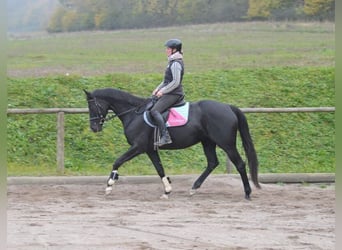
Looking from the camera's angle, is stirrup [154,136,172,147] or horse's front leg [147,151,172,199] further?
horse's front leg [147,151,172,199]

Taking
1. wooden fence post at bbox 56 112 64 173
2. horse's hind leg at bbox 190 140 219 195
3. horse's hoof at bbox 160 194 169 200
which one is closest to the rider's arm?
horse's hind leg at bbox 190 140 219 195

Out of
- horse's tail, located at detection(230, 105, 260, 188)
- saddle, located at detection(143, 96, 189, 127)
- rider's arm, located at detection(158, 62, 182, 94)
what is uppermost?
rider's arm, located at detection(158, 62, 182, 94)

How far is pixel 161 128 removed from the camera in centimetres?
872

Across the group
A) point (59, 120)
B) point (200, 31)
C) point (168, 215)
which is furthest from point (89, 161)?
Result: point (200, 31)

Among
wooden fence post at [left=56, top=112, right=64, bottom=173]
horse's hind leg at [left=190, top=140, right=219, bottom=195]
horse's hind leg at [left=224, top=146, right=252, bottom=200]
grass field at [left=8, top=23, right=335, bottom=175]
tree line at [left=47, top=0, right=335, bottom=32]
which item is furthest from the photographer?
tree line at [left=47, top=0, right=335, bottom=32]

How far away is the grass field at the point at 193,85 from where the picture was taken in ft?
37.3

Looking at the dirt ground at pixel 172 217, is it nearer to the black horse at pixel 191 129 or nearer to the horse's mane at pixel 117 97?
the black horse at pixel 191 129

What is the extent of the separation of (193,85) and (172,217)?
6.52 meters

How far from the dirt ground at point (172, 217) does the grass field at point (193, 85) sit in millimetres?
1285

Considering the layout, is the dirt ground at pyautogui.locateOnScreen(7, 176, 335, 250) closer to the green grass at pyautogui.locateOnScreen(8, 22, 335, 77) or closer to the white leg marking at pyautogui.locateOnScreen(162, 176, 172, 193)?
the white leg marking at pyautogui.locateOnScreen(162, 176, 172, 193)

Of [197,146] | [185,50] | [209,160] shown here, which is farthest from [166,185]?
[185,50]

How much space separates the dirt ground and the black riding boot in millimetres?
770

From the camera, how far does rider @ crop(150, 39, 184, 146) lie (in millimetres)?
8625

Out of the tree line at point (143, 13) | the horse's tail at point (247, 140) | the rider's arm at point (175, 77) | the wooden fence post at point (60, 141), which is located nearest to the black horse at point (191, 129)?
the horse's tail at point (247, 140)
